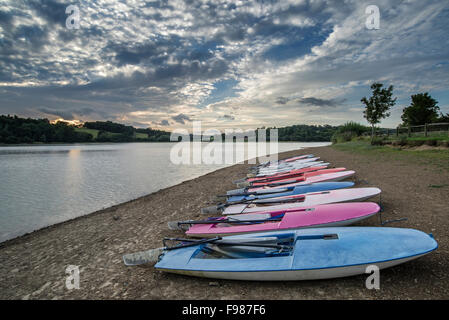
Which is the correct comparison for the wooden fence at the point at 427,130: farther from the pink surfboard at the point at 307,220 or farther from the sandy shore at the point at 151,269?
the pink surfboard at the point at 307,220

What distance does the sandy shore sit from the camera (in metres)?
2.53

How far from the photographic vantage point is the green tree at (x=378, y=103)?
2236cm

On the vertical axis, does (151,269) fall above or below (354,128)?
below

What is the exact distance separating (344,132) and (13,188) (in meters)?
41.7

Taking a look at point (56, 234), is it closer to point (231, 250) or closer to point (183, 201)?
point (183, 201)

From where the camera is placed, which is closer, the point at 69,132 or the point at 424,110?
the point at 424,110

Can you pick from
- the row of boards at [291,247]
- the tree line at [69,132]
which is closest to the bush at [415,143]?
the row of boards at [291,247]

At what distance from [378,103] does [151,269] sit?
2653cm

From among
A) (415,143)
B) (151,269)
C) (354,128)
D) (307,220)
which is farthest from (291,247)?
(354,128)

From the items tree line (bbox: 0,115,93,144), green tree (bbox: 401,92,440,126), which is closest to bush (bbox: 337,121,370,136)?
green tree (bbox: 401,92,440,126)

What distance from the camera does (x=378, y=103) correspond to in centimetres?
2272

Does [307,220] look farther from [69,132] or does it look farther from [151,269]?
[69,132]

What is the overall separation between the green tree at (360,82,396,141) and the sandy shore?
18.2 metres
